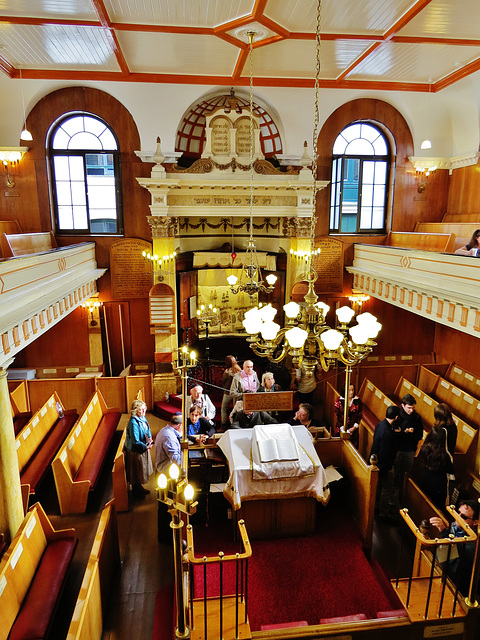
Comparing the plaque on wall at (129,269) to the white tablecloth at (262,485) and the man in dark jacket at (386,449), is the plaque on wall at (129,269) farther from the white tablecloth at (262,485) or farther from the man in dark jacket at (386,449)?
the man in dark jacket at (386,449)

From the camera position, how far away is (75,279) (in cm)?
888

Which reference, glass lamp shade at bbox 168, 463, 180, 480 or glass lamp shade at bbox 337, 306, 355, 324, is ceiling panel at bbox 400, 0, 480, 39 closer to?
glass lamp shade at bbox 337, 306, 355, 324

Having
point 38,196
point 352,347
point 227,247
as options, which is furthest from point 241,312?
point 352,347

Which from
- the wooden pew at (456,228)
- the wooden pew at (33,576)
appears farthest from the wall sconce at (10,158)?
the wooden pew at (456,228)

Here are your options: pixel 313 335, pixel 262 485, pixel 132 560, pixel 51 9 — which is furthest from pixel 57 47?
pixel 132 560

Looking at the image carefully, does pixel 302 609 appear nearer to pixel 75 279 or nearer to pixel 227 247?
pixel 75 279

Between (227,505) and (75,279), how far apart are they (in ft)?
18.1

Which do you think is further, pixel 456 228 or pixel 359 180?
pixel 359 180

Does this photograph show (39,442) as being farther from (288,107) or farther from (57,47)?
(288,107)

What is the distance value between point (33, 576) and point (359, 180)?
1062cm

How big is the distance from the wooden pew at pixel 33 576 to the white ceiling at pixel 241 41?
22.9 ft

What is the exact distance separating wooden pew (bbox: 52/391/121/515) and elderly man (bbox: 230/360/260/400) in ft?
7.85

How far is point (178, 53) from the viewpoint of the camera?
8.34 m

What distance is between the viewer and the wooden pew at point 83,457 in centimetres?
606
